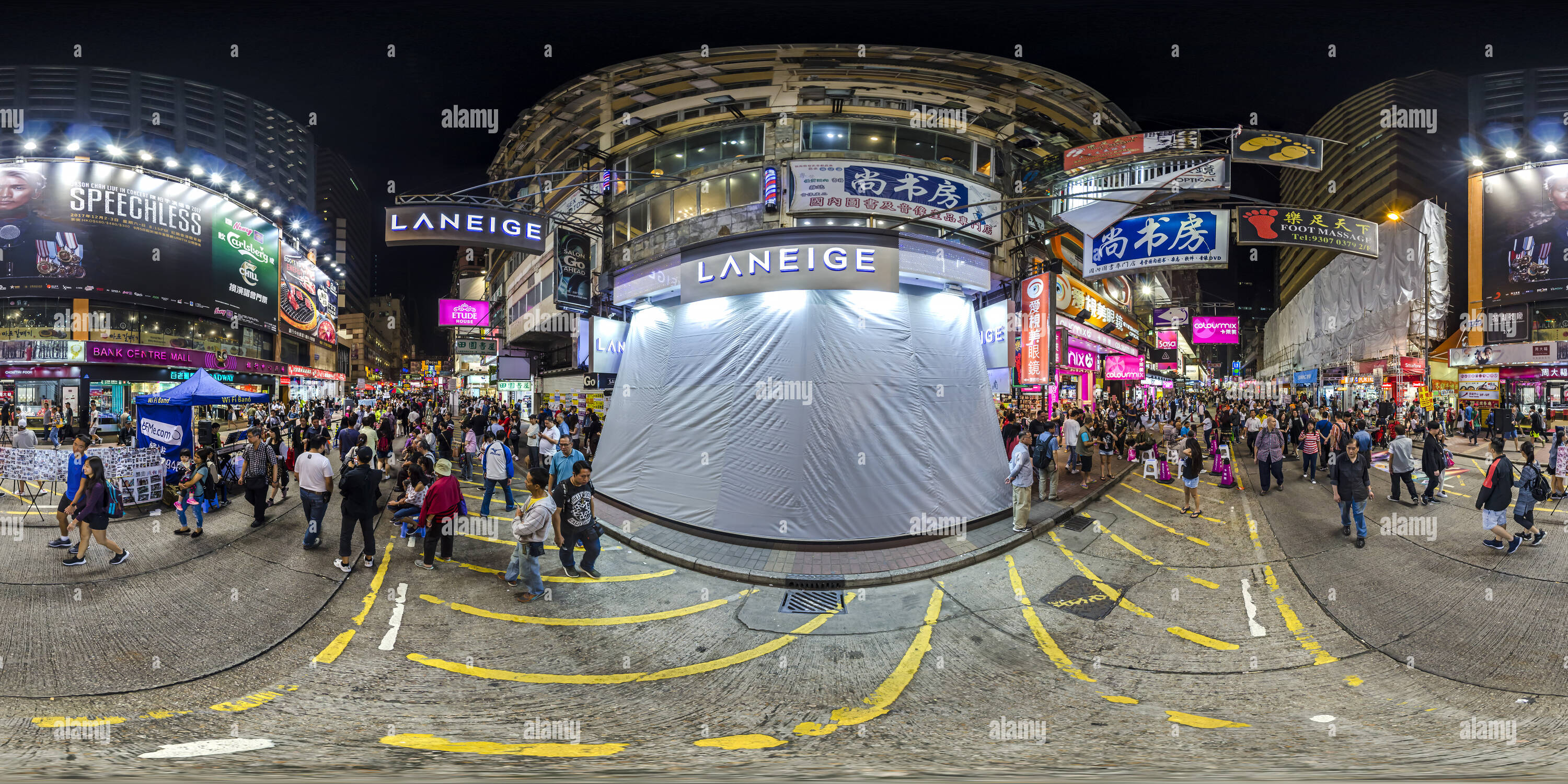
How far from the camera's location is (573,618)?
21.7 ft

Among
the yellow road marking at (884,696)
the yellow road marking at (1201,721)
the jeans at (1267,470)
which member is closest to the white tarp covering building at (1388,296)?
the jeans at (1267,470)

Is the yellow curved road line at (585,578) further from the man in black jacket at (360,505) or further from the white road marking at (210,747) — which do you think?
the white road marking at (210,747)

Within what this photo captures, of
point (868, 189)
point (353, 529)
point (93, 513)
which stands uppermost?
point (868, 189)

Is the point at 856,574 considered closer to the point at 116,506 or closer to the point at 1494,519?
the point at 1494,519

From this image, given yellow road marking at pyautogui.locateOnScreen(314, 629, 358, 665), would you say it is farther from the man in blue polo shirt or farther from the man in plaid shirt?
the man in plaid shirt

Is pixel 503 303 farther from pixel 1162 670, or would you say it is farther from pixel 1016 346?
pixel 1162 670

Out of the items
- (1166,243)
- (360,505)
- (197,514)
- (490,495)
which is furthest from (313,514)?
(1166,243)

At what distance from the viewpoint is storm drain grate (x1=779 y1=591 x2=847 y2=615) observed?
23.2ft

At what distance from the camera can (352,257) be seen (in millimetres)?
132000

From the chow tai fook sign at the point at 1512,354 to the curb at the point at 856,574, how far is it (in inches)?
1496

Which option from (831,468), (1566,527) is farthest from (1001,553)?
(1566,527)

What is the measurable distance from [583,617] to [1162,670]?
6.22 m

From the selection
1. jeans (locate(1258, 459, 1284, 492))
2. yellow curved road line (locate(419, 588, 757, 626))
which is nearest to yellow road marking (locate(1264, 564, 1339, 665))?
yellow curved road line (locate(419, 588, 757, 626))

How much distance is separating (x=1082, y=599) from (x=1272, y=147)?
955cm
